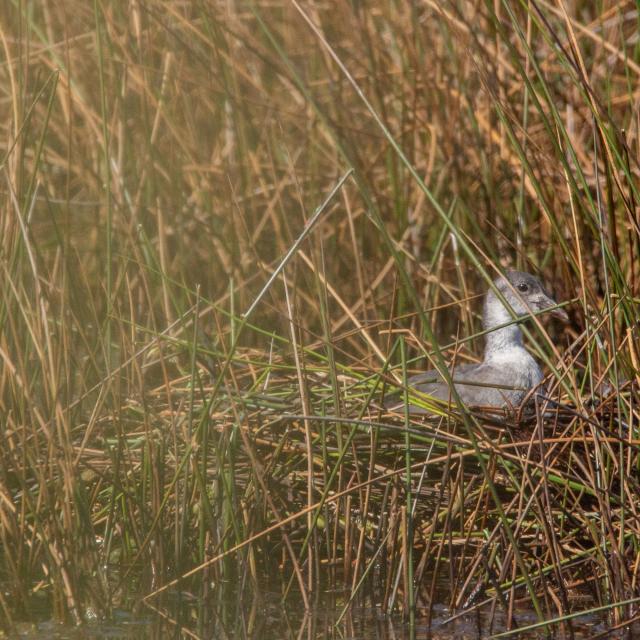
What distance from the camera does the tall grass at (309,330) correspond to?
329 centimetres

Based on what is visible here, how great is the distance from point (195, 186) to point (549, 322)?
1862 mm

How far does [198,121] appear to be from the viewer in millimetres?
5902

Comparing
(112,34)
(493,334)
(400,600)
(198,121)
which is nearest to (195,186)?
(198,121)

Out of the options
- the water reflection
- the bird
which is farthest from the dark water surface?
the bird

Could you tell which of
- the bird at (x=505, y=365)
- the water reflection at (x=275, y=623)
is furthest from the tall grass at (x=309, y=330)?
the bird at (x=505, y=365)

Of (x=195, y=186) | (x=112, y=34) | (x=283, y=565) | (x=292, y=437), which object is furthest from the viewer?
(x=195, y=186)

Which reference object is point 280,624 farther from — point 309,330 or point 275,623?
point 309,330

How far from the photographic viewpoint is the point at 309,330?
15.1ft

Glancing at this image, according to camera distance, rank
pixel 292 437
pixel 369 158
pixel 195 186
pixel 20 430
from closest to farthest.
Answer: pixel 20 430 < pixel 292 437 < pixel 195 186 < pixel 369 158

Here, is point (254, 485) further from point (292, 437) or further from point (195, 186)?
point (195, 186)

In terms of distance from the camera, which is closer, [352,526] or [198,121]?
[352,526]

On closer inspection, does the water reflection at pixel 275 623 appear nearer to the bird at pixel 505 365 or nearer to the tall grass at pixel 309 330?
the tall grass at pixel 309 330

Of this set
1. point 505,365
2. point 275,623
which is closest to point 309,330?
point 505,365

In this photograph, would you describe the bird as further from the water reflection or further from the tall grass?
the water reflection
